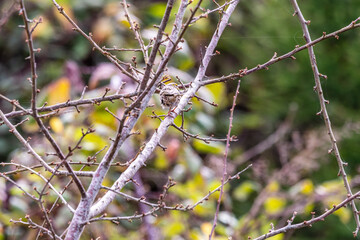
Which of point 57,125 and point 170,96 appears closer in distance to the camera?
point 170,96

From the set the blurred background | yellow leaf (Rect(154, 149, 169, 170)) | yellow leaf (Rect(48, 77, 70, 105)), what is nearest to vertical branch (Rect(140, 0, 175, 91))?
the blurred background

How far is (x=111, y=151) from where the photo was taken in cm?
79

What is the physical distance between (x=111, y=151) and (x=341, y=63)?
6.97 ft

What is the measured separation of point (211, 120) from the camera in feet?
6.96

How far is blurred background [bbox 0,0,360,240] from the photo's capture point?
1.84m

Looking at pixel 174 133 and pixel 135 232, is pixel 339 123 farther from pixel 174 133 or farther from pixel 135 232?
pixel 135 232

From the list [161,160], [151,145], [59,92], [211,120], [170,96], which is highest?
[211,120]

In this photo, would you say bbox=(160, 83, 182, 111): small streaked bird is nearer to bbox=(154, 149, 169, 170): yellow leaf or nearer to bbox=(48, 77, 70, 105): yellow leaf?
bbox=(48, 77, 70, 105): yellow leaf

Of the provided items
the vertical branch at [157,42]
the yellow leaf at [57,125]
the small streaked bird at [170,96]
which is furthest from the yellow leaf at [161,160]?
the vertical branch at [157,42]

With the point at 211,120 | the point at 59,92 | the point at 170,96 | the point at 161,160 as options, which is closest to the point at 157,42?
the point at 170,96

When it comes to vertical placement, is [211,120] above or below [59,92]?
above

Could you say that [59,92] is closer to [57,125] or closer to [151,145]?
[57,125]

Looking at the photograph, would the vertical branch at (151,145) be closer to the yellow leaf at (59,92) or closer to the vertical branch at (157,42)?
the vertical branch at (157,42)

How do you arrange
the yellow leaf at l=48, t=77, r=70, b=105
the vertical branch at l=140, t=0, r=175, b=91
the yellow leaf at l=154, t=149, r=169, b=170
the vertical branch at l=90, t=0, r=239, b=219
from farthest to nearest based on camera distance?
the yellow leaf at l=154, t=149, r=169, b=170 < the yellow leaf at l=48, t=77, r=70, b=105 < the vertical branch at l=90, t=0, r=239, b=219 < the vertical branch at l=140, t=0, r=175, b=91
